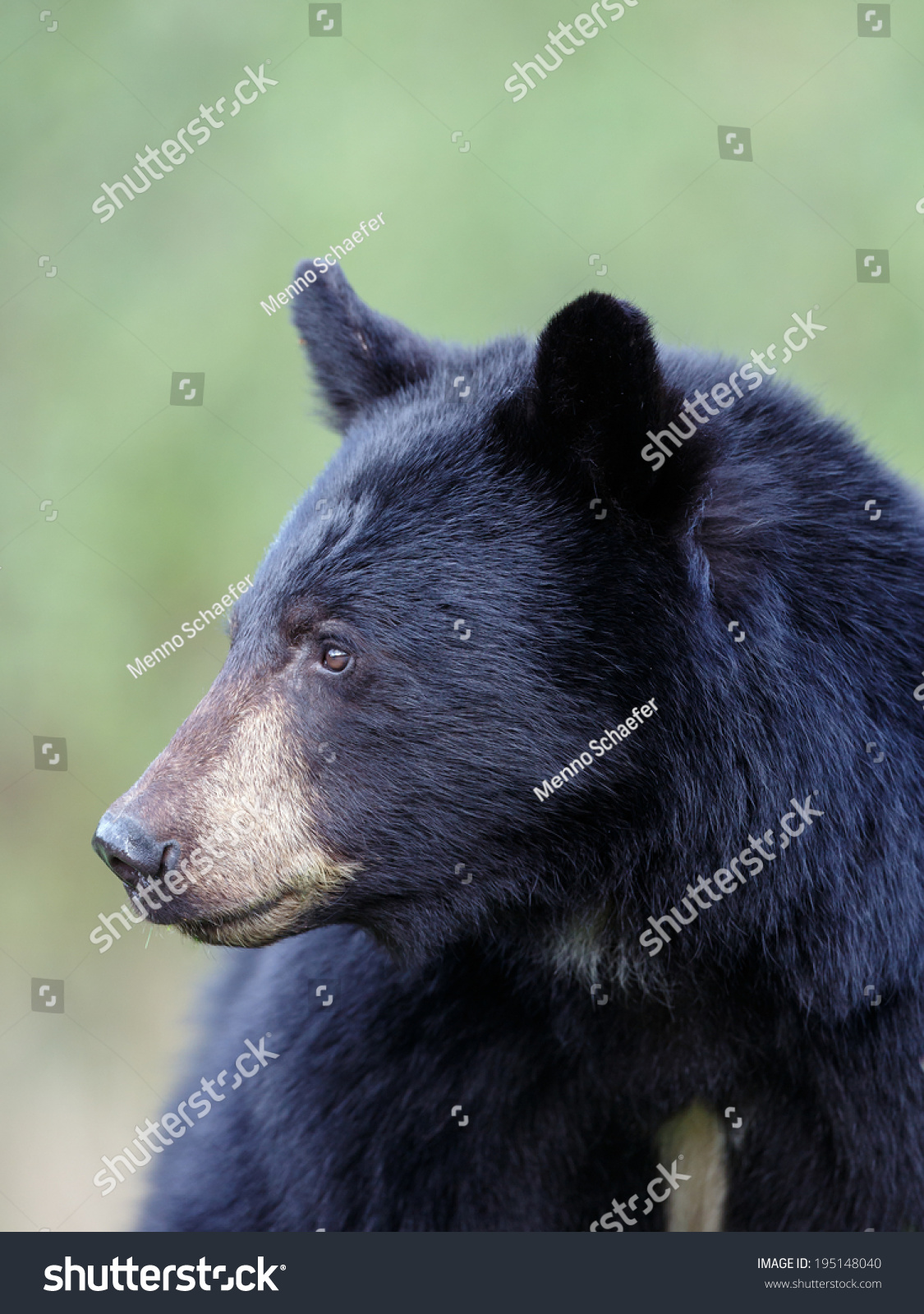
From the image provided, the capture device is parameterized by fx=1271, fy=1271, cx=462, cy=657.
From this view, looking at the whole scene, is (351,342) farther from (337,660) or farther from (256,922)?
(256,922)

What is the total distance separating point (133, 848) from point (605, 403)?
1.31 metres

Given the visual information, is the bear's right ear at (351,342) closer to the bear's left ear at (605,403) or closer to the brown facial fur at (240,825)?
the bear's left ear at (605,403)

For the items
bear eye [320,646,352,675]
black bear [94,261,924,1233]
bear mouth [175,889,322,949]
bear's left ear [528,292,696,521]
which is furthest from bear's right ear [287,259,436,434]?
bear mouth [175,889,322,949]

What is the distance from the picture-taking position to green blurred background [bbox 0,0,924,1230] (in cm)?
688

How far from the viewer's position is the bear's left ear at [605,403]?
2486 millimetres

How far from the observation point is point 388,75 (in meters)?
7.11

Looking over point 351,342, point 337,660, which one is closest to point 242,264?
point 351,342

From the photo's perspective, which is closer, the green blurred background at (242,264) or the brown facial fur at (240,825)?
the brown facial fur at (240,825)

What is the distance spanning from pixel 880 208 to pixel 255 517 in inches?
152

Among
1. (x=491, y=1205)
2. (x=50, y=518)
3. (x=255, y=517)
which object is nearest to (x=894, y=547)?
(x=491, y=1205)

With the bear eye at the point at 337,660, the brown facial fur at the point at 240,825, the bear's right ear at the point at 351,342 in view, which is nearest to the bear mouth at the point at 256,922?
the brown facial fur at the point at 240,825

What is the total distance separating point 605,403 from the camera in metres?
2.61

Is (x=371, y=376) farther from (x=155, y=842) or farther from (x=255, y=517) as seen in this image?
(x=255, y=517)

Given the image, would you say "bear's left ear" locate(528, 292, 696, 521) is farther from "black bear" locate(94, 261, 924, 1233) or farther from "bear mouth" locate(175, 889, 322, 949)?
"bear mouth" locate(175, 889, 322, 949)
